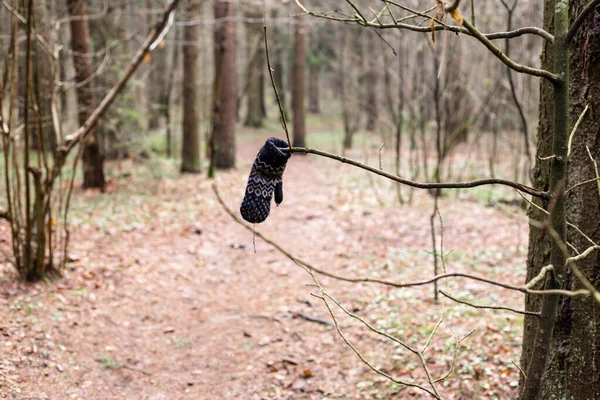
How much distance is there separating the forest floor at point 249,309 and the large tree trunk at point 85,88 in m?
0.54

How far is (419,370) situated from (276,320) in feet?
5.88


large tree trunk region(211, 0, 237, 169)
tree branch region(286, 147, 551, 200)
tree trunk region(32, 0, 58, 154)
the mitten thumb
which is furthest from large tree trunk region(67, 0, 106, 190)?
tree branch region(286, 147, 551, 200)

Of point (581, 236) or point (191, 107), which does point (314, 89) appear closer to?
point (191, 107)

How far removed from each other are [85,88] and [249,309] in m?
5.68

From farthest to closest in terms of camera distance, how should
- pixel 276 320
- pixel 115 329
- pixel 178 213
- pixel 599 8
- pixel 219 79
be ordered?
pixel 219 79, pixel 178 213, pixel 276 320, pixel 115 329, pixel 599 8

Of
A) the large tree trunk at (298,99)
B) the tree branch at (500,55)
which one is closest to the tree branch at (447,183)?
the tree branch at (500,55)

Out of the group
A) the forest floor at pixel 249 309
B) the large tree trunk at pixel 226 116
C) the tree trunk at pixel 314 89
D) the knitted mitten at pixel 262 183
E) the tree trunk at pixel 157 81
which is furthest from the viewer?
the tree trunk at pixel 314 89

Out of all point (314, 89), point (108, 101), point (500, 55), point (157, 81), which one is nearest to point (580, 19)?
point (500, 55)

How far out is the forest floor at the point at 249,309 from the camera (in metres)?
4.20

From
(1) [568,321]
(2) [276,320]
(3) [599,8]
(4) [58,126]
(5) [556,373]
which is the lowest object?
(2) [276,320]

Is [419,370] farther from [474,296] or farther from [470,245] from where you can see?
[470,245]

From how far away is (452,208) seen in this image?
9.51 m

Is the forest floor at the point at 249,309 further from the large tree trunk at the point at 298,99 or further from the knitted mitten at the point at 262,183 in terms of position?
the large tree trunk at the point at 298,99

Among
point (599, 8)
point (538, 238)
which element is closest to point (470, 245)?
point (538, 238)
